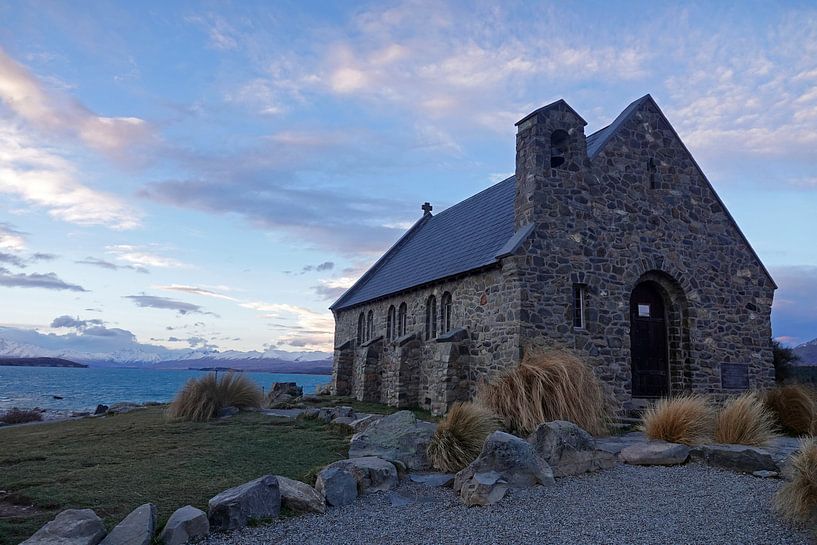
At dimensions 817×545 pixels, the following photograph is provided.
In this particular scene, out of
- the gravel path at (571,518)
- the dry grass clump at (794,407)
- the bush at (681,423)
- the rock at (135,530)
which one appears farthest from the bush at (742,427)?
the rock at (135,530)

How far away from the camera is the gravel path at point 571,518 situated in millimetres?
6113

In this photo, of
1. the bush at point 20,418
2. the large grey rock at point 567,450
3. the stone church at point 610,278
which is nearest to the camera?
the large grey rock at point 567,450

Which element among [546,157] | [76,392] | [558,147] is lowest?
[76,392]

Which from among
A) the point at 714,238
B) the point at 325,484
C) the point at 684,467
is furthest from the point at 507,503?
the point at 714,238

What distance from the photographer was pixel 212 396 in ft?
54.8

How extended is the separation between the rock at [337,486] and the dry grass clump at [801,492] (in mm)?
5220

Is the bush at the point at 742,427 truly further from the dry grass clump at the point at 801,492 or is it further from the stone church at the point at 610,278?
the stone church at the point at 610,278

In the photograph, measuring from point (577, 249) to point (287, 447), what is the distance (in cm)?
933

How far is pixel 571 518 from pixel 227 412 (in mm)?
12448

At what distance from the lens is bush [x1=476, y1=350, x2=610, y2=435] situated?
1146 centimetres

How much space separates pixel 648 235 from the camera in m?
16.8

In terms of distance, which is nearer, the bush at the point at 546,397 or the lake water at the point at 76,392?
the bush at the point at 546,397

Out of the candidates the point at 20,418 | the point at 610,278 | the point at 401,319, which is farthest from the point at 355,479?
the point at 20,418

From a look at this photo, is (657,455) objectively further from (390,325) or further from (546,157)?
(390,325)
